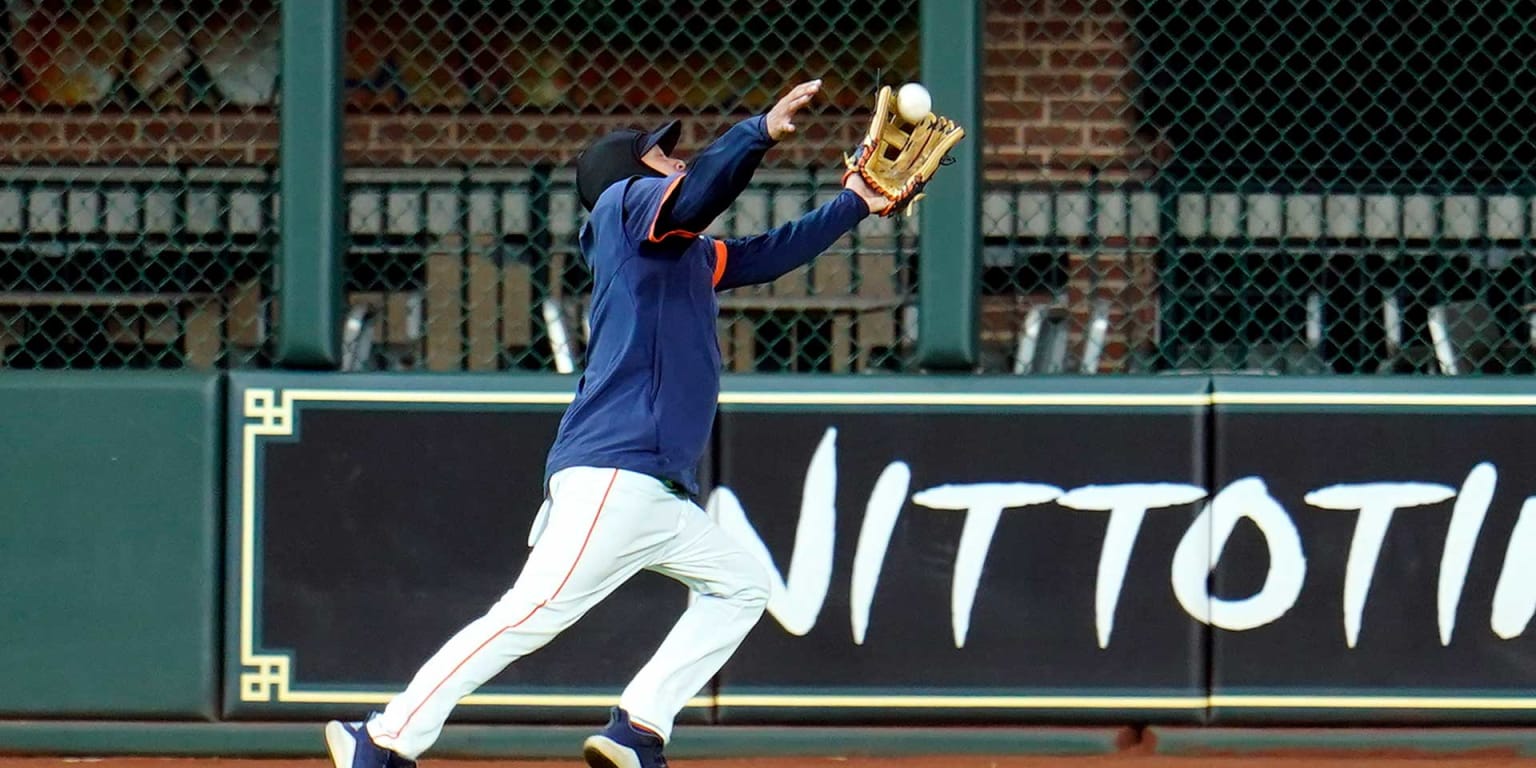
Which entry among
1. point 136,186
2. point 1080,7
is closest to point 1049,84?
point 1080,7

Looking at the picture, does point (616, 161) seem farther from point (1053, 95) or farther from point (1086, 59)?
point (1086, 59)

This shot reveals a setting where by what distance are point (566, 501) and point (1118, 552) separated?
1.72 metres

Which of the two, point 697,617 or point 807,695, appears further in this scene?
point 807,695

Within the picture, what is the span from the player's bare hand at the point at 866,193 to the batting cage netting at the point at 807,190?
3.65ft

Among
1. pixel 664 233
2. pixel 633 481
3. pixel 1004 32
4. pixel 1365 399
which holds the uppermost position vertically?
pixel 1004 32

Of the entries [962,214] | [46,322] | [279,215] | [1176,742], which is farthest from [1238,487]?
[46,322]

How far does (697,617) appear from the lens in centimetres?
439

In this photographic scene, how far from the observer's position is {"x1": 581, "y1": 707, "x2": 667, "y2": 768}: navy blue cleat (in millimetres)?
4305

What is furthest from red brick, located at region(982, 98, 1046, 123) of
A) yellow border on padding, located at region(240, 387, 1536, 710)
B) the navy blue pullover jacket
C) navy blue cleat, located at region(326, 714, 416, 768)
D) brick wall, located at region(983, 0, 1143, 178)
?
navy blue cleat, located at region(326, 714, 416, 768)

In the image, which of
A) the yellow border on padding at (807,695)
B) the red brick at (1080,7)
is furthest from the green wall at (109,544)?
the red brick at (1080,7)

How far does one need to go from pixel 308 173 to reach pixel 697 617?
1.79 metres

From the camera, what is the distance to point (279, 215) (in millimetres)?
5375

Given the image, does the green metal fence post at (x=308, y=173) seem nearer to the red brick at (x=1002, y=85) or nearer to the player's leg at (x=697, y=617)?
the player's leg at (x=697, y=617)

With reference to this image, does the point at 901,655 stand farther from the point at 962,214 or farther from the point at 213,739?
the point at 213,739
